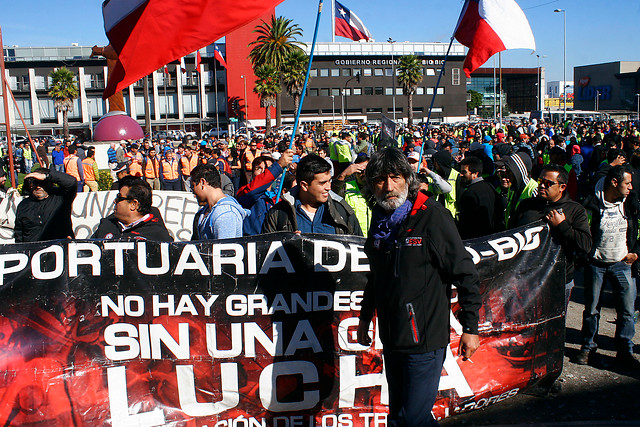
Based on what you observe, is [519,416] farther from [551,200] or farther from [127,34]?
[127,34]

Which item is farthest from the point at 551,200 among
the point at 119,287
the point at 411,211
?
the point at 119,287

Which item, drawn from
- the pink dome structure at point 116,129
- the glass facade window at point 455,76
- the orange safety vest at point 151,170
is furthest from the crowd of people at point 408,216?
the glass facade window at point 455,76

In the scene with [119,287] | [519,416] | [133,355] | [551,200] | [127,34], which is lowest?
[519,416]

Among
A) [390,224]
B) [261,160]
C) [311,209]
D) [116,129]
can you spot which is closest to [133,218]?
[311,209]

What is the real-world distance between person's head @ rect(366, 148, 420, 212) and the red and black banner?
3.18ft

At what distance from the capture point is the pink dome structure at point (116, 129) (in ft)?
78.0

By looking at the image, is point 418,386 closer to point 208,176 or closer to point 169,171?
point 208,176

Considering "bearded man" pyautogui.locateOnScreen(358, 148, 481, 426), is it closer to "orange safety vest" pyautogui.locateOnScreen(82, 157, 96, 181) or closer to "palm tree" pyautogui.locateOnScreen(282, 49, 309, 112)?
"orange safety vest" pyautogui.locateOnScreen(82, 157, 96, 181)

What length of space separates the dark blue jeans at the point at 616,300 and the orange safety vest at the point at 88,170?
43.6 feet

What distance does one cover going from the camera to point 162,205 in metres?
8.40

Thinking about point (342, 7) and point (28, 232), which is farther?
point (342, 7)

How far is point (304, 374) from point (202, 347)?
28.9 inches

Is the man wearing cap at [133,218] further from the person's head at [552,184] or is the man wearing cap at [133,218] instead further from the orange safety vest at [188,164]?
the orange safety vest at [188,164]

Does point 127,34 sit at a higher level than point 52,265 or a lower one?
higher
